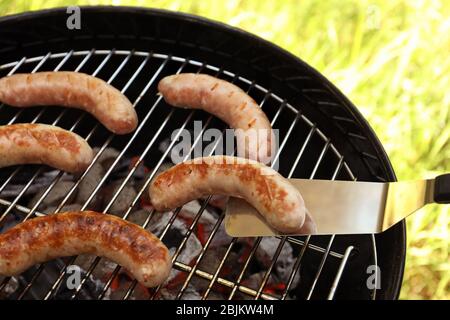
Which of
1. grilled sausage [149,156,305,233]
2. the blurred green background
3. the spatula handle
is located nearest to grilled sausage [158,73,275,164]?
grilled sausage [149,156,305,233]

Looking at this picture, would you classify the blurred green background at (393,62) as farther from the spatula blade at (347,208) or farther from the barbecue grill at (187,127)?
the spatula blade at (347,208)

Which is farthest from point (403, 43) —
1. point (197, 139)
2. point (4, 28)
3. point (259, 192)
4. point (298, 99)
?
point (4, 28)

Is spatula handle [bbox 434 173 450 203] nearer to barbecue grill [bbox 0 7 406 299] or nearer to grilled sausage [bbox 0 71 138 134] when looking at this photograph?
barbecue grill [bbox 0 7 406 299]

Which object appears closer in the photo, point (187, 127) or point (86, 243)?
point (86, 243)

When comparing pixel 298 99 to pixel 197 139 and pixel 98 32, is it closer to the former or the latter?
pixel 197 139

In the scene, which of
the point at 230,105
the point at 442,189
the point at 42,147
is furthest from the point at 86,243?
the point at 442,189

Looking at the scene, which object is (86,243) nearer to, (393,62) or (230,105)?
(230,105)
